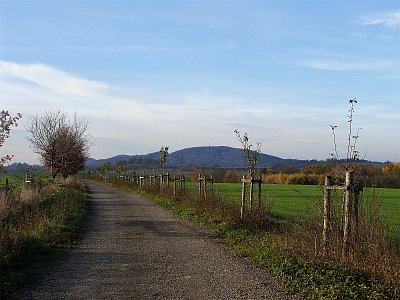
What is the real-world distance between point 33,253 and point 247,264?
5268 millimetres

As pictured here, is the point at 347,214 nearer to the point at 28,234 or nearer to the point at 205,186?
the point at 28,234

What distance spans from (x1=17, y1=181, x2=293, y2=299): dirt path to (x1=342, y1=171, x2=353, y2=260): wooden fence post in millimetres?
1724

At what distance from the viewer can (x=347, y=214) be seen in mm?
9984

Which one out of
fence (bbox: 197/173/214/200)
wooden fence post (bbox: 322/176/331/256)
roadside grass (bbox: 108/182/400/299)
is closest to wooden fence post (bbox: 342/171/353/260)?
roadside grass (bbox: 108/182/400/299)

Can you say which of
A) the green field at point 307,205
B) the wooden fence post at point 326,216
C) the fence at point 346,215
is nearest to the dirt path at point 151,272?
the wooden fence post at point 326,216

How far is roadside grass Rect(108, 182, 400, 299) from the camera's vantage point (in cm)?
804

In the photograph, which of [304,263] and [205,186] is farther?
[205,186]

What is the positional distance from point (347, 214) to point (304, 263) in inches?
53.7

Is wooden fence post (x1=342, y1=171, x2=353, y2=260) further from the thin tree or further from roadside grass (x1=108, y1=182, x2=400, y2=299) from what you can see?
the thin tree

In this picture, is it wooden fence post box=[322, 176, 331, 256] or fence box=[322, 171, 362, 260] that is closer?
fence box=[322, 171, 362, 260]

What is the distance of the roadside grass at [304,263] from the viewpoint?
26.4 ft

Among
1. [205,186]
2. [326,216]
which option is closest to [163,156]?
[205,186]

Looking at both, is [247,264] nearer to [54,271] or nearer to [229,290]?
[229,290]

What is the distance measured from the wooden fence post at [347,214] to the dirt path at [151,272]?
172 centimetres
